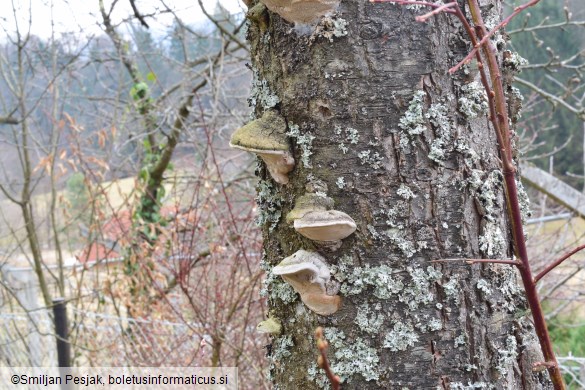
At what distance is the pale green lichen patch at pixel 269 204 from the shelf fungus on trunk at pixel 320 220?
8 centimetres

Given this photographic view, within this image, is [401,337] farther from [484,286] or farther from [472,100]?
[472,100]

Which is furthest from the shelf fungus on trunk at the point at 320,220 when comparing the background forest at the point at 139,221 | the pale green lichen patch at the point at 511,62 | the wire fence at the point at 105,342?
the wire fence at the point at 105,342

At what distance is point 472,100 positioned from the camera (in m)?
0.80

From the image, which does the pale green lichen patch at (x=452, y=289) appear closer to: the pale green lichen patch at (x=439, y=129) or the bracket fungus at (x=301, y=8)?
the pale green lichen patch at (x=439, y=129)

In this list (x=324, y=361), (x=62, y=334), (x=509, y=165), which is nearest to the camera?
(x=324, y=361)

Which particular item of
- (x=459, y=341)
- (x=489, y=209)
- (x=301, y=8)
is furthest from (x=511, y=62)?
(x=459, y=341)

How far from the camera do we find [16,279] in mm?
3703

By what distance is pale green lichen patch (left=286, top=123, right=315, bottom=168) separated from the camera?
828 millimetres

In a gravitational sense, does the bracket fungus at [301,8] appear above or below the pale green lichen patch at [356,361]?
above

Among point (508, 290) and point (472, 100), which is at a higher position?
point (472, 100)

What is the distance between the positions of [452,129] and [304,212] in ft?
0.89

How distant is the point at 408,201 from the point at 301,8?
0.35m

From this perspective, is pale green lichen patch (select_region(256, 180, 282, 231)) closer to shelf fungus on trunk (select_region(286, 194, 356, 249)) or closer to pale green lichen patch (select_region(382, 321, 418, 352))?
shelf fungus on trunk (select_region(286, 194, 356, 249))

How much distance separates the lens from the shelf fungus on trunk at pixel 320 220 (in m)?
0.77
